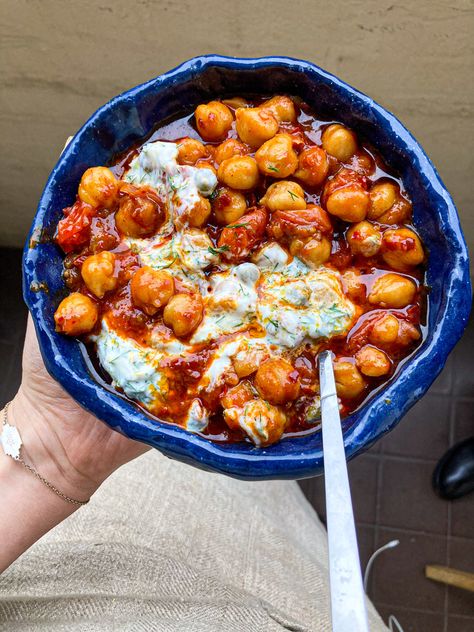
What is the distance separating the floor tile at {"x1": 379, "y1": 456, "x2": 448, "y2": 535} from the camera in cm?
229

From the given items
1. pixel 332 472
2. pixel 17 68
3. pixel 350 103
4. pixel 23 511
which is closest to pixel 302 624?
pixel 23 511

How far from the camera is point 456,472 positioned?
2.23 m

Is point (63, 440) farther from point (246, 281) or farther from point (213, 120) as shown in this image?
point (213, 120)

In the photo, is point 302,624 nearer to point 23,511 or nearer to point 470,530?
point 23,511

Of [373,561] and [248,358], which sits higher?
[248,358]

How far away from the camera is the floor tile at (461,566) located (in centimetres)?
223

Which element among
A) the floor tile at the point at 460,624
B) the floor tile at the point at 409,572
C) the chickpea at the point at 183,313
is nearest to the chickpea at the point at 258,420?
the chickpea at the point at 183,313

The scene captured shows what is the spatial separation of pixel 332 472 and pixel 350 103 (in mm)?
573

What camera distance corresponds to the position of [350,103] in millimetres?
1000

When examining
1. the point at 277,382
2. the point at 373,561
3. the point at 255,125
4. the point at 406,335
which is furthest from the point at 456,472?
the point at 255,125

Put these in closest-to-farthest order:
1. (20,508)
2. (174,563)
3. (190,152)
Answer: (190,152), (20,508), (174,563)

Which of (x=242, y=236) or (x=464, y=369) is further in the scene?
(x=464, y=369)

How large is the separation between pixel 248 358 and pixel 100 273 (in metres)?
0.26

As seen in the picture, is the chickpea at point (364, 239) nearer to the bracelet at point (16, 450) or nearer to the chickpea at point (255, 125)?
the chickpea at point (255, 125)
